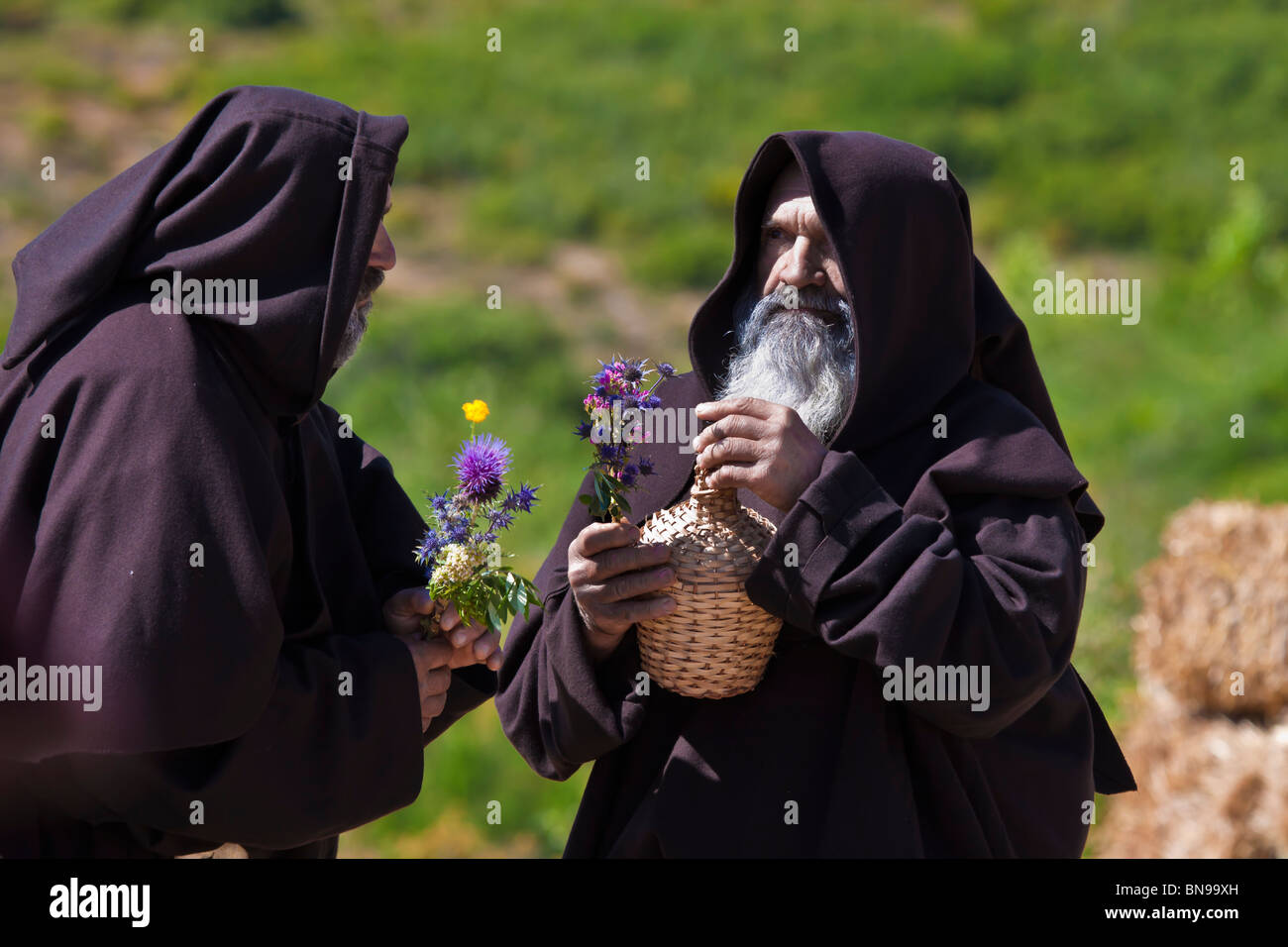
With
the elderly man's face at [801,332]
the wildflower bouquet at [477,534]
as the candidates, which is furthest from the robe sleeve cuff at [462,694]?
the elderly man's face at [801,332]

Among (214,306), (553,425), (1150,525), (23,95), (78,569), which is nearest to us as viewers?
(78,569)

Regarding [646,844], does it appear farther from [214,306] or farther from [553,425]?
[553,425]

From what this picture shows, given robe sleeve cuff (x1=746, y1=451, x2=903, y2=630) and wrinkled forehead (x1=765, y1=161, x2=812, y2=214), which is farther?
wrinkled forehead (x1=765, y1=161, x2=812, y2=214)

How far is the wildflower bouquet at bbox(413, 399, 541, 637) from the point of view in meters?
3.48

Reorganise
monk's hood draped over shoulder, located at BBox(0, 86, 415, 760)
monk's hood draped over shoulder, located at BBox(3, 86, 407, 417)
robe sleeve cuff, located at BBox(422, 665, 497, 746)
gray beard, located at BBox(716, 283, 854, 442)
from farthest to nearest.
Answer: robe sleeve cuff, located at BBox(422, 665, 497, 746) < gray beard, located at BBox(716, 283, 854, 442) < monk's hood draped over shoulder, located at BBox(3, 86, 407, 417) < monk's hood draped over shoulder, located at BBox(0, 86, 415, 760)

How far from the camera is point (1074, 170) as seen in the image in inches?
659

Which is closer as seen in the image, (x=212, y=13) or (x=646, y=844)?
(x=646, y=844)

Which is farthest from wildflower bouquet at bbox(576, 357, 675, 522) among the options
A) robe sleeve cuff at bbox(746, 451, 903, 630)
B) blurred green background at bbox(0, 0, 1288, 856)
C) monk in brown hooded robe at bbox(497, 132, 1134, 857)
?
blurred green background at bbox(0, 0, 1288, 856)

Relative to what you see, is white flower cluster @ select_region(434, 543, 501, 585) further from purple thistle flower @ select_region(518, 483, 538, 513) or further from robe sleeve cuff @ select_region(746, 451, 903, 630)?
robe sleeve cuff @ select_region(746, 451, 903, 630)

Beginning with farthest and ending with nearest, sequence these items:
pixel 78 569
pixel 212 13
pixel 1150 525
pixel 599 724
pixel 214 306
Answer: pixel 212 13 → pixel 1150 525 → pixel 599 724 → pixel 214 306 → pixel 78 569

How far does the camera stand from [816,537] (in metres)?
3.44

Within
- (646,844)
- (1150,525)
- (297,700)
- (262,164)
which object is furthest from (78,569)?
(1150,525)

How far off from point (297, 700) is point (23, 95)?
16641 millimetres

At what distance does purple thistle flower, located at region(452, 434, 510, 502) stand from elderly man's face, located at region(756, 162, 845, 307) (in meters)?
0.96
